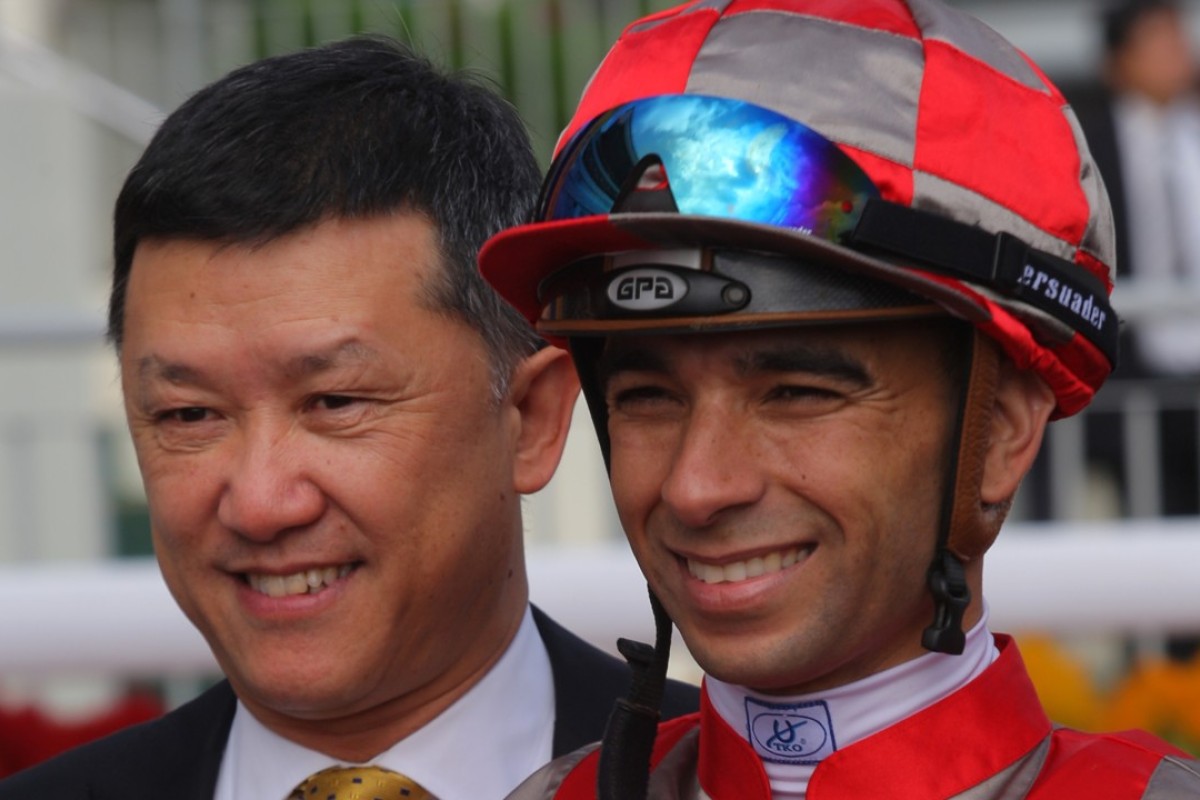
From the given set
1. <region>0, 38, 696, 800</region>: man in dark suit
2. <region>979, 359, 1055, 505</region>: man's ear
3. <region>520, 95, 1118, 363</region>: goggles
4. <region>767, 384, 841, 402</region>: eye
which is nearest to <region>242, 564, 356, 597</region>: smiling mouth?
<region>0, 38, 696, 800</region>: man in dark suit

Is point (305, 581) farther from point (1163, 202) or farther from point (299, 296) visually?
point (1163, 202)

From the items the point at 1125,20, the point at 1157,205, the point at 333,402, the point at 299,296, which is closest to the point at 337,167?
the point at 299,296

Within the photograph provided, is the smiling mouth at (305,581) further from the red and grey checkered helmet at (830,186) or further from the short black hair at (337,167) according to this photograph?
the red and grey checkered helmet at (830,186)

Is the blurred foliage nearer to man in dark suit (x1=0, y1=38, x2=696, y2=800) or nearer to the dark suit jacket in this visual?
the dark suit jacket

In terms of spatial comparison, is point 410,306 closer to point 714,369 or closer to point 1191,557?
point 714,369

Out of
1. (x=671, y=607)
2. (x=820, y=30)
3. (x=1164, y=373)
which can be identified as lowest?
(x=1164, y=373)

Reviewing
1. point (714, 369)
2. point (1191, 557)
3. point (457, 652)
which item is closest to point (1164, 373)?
point (1191, 557)

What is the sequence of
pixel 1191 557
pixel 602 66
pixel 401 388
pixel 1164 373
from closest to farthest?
pixel 602 66, pixel 401 388, pixel 1191 557, pixel 1164 373

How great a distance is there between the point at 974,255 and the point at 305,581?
3.78ft

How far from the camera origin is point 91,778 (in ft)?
10.8

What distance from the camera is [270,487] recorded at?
2.90 meters

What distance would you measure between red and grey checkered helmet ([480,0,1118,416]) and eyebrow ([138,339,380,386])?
427mm

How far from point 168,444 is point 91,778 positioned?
0.63 m

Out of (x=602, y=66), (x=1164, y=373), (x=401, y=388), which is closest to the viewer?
(x=602, y=66)
